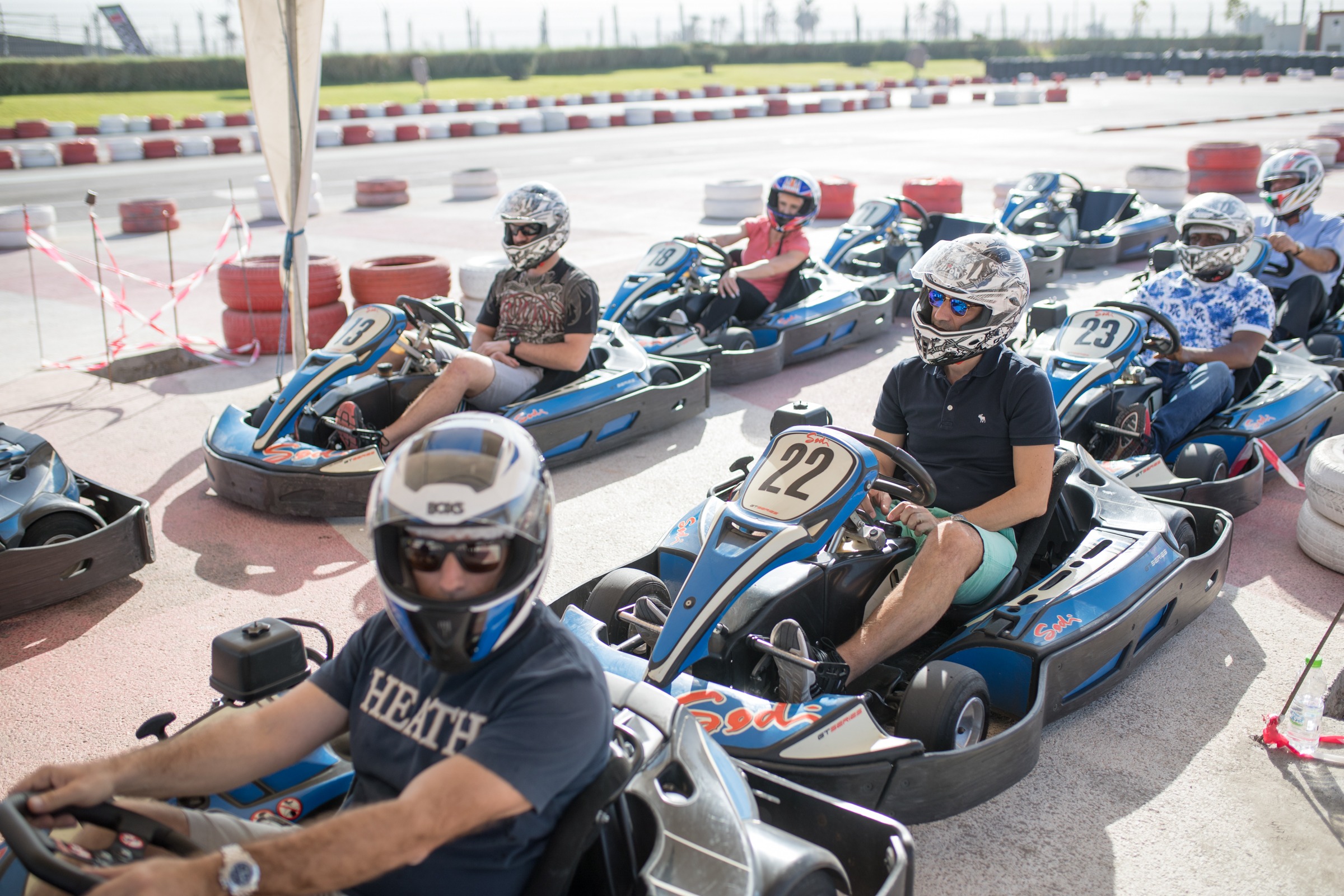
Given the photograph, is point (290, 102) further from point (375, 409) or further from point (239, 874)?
point (239, 874)

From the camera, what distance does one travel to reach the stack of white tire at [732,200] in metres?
13.0

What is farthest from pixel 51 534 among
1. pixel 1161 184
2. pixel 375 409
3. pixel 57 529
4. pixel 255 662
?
pixel 1161 184

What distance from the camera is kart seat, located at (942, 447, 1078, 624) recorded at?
3438 millimetres

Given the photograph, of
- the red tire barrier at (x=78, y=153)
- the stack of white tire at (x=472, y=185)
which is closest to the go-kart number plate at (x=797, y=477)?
the stack of white tire at (x=472, y=185)

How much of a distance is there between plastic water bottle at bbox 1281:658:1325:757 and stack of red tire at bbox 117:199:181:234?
488 inches

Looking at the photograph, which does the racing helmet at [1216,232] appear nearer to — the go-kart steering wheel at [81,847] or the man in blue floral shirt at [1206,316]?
the man in blue floral shirt at [1206,316]

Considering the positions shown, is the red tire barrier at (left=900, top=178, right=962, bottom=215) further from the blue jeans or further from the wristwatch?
the wristwatch

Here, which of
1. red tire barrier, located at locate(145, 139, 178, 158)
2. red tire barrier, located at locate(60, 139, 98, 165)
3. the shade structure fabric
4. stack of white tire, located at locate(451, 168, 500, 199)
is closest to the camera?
the shade structure fabric

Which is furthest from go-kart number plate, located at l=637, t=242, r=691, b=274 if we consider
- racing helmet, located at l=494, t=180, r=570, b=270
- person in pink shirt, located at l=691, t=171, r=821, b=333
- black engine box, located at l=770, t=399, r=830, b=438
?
black engine box, located at l=770, t=399, r=830, b=438

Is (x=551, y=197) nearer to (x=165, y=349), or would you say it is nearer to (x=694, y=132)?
(x=165, y=349)

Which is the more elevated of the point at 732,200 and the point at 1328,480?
the point at 732,200

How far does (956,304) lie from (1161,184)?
37.0ft

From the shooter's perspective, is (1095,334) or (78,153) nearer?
(1095,334)

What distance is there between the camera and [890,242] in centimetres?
869
